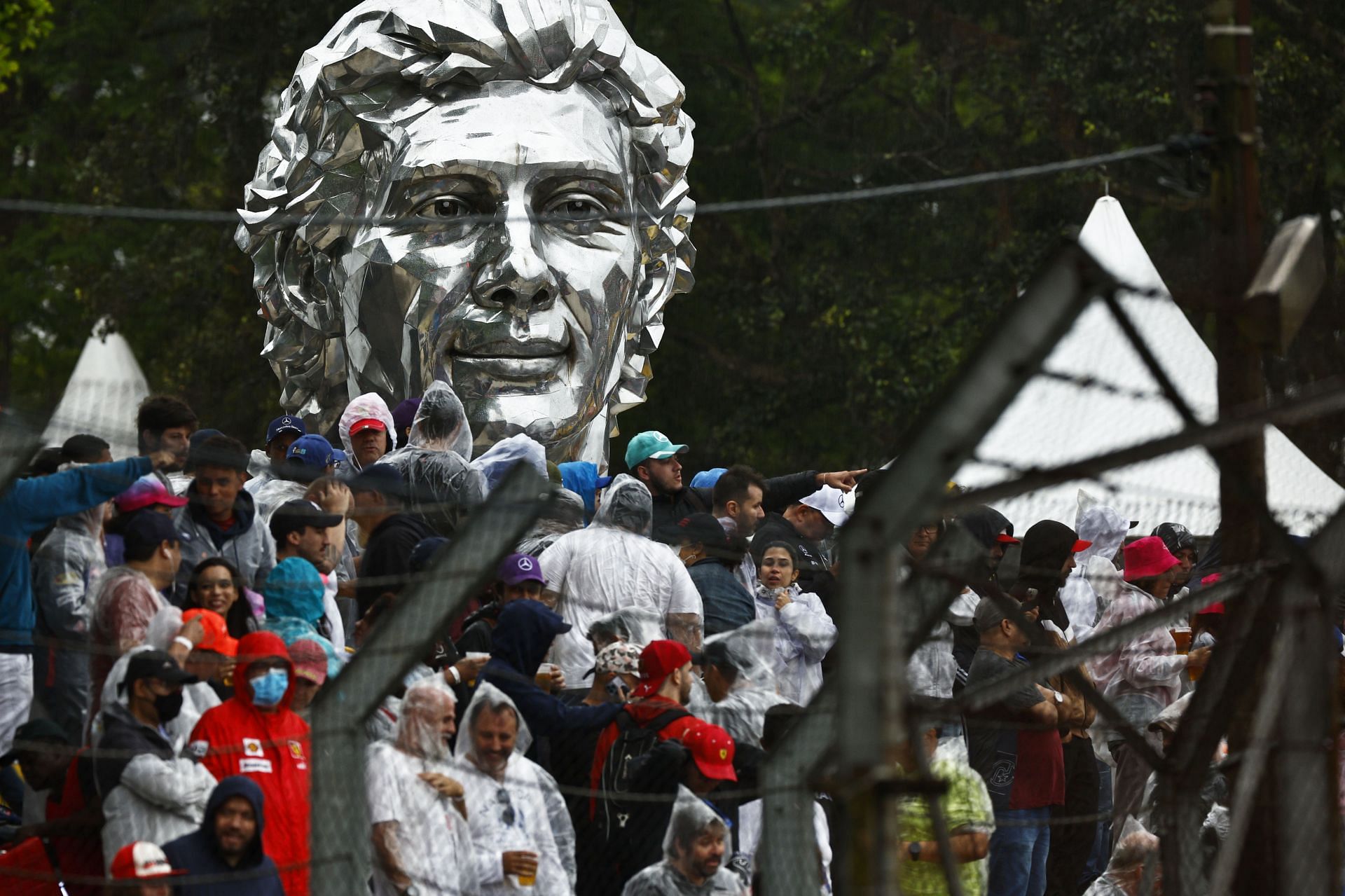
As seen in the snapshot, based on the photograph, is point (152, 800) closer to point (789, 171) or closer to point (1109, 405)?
point (1109, 405)

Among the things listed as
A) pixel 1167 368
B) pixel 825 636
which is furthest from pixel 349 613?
pixel 1167 368

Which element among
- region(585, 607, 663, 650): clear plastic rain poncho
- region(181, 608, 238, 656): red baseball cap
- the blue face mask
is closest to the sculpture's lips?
region(585, 607, 663, 650): clear plastic rain poncho

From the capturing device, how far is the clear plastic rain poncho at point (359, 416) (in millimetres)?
11781

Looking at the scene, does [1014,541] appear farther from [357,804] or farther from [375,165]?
[357,804]

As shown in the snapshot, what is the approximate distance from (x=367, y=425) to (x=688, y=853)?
4.32m

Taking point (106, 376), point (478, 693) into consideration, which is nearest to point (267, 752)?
point (478, 693)

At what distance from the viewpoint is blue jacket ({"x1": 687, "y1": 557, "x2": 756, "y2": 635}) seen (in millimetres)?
10094

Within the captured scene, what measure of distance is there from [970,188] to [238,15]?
7.98m

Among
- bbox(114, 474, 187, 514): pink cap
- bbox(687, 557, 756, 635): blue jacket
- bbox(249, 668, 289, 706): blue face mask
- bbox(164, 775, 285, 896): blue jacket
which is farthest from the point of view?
bbox(687, 557, 756, 635): blue jacket

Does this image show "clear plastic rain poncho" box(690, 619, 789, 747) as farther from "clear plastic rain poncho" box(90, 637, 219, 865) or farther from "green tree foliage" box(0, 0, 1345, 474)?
"green tree foliage" box(0, 0, 1345, 474)

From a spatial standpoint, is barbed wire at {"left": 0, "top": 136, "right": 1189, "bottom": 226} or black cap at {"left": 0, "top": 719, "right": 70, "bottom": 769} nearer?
black cap at {"left": 0, "top": 719, "right": 70, "bottom": 769}

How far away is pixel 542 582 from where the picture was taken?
937cm

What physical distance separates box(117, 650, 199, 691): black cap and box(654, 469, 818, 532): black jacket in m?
4.45

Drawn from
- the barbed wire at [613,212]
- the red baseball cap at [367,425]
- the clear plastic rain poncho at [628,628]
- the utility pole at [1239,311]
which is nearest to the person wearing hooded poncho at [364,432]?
the red baseball cap at [367,425]
